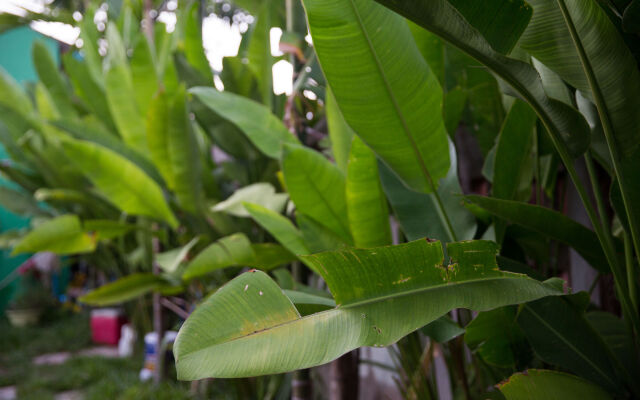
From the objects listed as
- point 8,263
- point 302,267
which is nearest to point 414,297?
point 302,267

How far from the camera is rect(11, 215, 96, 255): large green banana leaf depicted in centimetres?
116

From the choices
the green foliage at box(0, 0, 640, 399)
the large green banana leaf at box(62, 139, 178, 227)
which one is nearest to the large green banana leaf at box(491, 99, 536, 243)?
the green foliage at box(0, 0, 640, 399)

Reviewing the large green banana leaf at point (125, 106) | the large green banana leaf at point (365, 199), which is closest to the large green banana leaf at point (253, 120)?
the large green banana leaf at point (365, 199)

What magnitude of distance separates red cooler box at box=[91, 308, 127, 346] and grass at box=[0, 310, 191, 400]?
14 cm

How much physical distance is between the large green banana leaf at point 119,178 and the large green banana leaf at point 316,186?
22.9 inches

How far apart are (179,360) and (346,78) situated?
0.96 ft

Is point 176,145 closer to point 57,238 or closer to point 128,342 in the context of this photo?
point 57,238

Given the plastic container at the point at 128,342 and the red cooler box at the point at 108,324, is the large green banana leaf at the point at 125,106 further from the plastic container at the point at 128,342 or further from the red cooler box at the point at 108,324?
the red cooler box at the point at 108,324

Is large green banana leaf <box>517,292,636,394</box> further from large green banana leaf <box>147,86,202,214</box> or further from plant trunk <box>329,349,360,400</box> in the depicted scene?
large green banana leaf <box>147,86,202,214</box>

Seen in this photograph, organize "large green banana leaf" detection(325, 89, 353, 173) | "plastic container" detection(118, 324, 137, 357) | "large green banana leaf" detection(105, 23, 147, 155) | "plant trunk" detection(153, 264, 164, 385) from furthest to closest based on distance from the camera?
"plastic container" detection(118, 324, 137, 357) < "plant trunk" detection(153, 264, 164, 385) < "large green banana leaf" detection(105, 23, 147, 155) < "large green banana leaf" detection(325, 89, 353, 173)

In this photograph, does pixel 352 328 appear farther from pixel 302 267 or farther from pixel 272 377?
pixel 272 377

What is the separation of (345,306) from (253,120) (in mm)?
478

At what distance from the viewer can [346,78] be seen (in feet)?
1.53

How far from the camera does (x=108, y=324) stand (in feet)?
9.29
